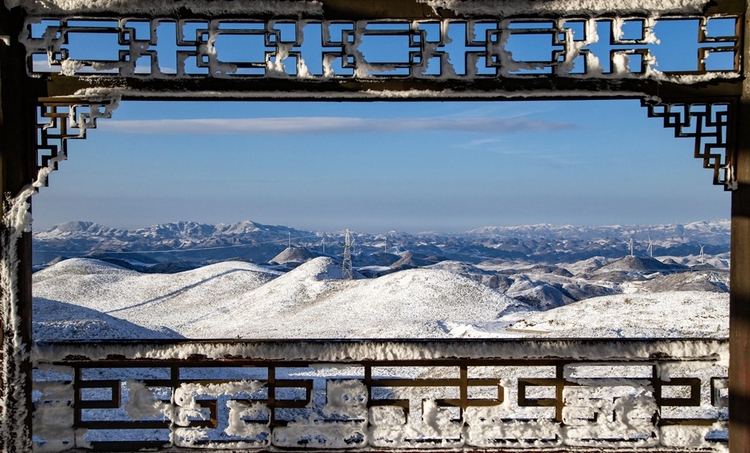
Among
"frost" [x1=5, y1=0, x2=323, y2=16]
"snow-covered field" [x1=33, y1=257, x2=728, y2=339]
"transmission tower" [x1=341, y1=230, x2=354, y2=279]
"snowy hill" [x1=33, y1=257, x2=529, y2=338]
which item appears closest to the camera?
"frost" [x1=5, y1=0, x2=323, y2=16]

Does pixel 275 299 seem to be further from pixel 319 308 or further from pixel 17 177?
pixel 17 177

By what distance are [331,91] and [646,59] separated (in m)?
1.68

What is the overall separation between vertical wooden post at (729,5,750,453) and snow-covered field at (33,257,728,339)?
5.44m

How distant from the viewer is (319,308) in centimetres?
1449

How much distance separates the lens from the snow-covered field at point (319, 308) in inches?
364

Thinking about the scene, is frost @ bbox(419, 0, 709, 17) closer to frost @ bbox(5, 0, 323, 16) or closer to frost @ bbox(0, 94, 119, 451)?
frost @ bbox(5, 0, 323, 16)

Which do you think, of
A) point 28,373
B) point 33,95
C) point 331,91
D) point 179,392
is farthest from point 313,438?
point 33,95

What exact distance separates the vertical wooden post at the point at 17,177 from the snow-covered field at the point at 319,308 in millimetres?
6094

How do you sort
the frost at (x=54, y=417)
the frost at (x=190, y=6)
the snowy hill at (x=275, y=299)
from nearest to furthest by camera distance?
the frost at (x=190, y=6)
the frost at (x=54, y=417)
the snowy hill at (x=275, y=299)

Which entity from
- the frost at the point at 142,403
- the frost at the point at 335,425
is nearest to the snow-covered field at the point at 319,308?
the frost at the point at 335,425

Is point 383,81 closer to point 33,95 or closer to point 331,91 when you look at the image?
point 331,91

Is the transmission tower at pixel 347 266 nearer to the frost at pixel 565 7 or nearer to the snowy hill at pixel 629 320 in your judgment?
the snowy hill at pixel 629 320

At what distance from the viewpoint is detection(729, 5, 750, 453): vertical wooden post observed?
120 inches

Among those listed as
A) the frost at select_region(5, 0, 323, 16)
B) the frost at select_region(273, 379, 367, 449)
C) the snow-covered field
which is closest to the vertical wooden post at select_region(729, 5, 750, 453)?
the frost at select_region(273, 379, 367, 449)
